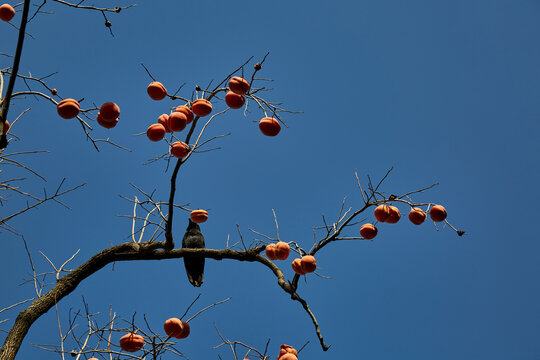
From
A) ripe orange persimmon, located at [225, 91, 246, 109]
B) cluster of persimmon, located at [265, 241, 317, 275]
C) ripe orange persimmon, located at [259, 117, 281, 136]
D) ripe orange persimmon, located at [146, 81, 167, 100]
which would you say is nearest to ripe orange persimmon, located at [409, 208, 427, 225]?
cluster of persimmon, located at [265, 241, 317, 275]

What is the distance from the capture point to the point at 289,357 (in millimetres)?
2621

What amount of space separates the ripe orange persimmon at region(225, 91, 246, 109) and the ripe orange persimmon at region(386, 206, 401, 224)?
1.31 meters

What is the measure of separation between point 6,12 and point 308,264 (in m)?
2.64

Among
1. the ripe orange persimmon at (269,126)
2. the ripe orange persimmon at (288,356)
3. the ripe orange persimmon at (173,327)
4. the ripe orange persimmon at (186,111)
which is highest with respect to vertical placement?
the ripe orange persimmon at (269,126)

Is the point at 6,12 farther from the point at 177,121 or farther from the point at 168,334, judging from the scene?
the point at 168,334

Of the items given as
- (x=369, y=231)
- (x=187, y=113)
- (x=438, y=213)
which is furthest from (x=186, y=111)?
(x=438, y=213)

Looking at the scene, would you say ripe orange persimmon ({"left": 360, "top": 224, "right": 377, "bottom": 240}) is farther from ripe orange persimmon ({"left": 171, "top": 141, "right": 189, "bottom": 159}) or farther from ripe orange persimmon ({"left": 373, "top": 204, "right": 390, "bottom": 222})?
ripe orange persimmon ({"left": 171, "top": 141, "right": 189, "bottom": 159})

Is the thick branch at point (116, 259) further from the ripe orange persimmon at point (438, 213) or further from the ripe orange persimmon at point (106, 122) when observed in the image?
the ripe orange persimmon at point (438, 213)

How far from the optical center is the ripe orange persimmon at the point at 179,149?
282 cm

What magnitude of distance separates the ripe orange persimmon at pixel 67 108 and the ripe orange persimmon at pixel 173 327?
5.00 feet

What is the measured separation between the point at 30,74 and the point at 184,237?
10.0 ft

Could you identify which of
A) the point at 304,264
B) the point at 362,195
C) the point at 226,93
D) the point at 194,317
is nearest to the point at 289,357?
the point at 304,264

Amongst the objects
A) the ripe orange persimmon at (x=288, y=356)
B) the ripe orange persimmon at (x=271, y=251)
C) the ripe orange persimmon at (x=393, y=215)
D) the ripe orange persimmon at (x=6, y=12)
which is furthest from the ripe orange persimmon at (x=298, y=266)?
the ripe orange persimmon at (x=6, y=12)

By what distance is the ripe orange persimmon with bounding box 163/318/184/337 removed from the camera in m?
2.96
